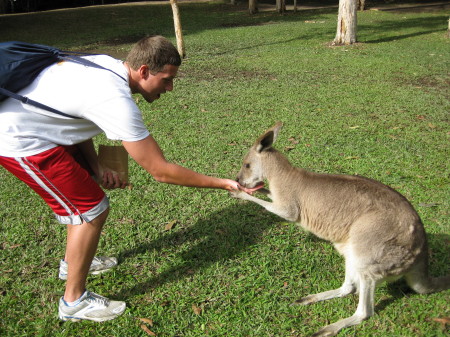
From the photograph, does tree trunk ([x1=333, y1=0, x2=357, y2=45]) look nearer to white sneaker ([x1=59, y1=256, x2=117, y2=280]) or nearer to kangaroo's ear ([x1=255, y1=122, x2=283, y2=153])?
kangaroo's ear ([x1=255, y1=122, x2=283, y2=153])

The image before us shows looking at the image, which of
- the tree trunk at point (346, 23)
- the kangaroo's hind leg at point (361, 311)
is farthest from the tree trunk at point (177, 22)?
the kangaroo's hind leg at point (361, 311)

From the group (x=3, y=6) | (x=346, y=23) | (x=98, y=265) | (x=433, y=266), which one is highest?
(x=3, y=6)

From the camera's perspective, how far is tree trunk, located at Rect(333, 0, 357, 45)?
988cm

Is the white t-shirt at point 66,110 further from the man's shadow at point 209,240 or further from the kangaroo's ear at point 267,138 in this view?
the man's shadow at point 209,240

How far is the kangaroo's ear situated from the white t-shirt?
94cm

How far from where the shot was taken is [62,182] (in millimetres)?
2119

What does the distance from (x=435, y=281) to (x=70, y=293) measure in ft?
6.96

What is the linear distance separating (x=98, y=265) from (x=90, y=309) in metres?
0.47

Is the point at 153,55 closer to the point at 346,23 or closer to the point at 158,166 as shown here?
the point at 158,166

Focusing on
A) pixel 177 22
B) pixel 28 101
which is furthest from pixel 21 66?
pixel 177 22

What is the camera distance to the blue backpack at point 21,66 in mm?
1944

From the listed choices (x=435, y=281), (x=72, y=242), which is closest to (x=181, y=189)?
(x=72, y=242)

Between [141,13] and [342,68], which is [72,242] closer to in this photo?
[342,68]

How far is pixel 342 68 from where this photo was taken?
8.11 m
